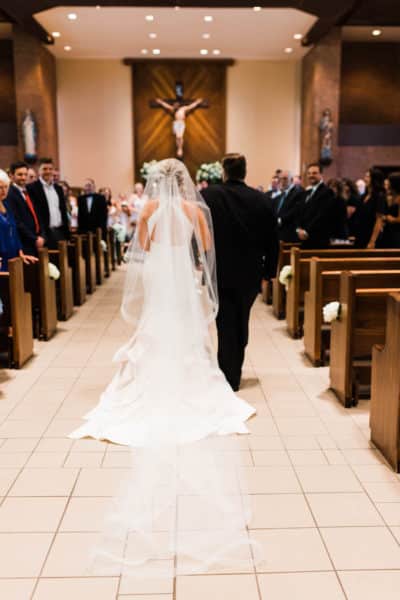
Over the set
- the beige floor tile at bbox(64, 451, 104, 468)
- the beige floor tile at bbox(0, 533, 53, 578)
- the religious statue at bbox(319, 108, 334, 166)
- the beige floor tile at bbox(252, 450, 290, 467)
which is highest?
the religious statue at bbox(319, 108, 334, 166)

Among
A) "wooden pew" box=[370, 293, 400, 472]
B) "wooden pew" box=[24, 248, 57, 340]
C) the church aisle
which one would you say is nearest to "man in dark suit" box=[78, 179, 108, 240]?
"wooden pew" box=[24, 248, 57, 340]

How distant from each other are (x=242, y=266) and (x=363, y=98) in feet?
47.2

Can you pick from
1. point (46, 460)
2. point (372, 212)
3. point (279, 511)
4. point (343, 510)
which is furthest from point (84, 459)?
point (372, 212)

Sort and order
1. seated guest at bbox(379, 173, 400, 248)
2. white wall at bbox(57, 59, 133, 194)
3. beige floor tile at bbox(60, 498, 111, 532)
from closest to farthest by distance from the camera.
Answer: beige floor tile at bbox(60, 498, 111, 532) → seated guest at bbox(379, 173, 400, 248) → white wall at bbox(57, 59, 133, 194)

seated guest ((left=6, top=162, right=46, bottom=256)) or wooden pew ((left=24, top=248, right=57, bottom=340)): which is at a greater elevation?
seated guest ((left=6, top=162, right=46, bottom=256))

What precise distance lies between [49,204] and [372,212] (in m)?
3.90

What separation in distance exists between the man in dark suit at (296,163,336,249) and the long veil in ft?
9.85

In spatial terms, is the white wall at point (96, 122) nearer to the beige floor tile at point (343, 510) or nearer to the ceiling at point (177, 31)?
the ceiling at point (177, 31)

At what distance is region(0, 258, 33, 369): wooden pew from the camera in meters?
5.24

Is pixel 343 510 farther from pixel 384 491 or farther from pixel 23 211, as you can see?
pixel 23 211

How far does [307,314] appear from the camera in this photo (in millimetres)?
5578

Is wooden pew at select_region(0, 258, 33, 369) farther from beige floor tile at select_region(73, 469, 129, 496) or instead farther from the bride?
beige floor tile at select_region(73, 469, 129, 496)

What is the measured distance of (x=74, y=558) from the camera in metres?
2.51

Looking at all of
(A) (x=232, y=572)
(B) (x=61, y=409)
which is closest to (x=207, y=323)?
(B) (x=61, y=409)
